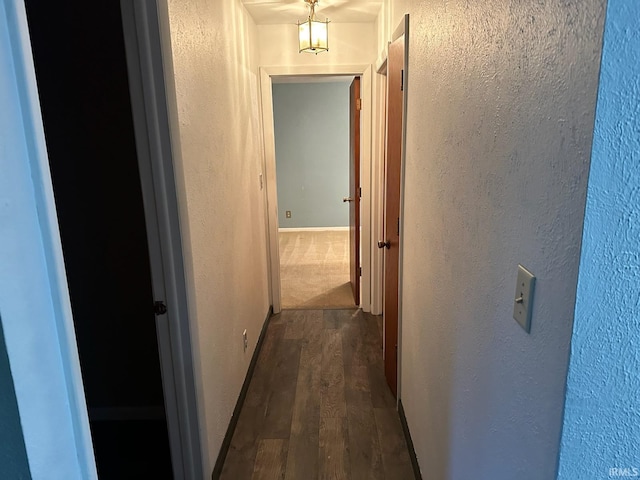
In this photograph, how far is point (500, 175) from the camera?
92 cm

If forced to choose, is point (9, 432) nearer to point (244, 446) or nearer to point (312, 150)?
point (244, 446)

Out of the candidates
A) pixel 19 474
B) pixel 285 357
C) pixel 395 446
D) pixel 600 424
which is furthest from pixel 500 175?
pixel 285 357

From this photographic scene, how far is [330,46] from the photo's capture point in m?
3.31

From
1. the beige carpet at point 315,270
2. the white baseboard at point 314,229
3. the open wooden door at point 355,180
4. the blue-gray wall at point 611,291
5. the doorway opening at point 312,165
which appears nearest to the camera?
the blue-gray wall at point 611,291

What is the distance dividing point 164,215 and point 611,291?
129 cm

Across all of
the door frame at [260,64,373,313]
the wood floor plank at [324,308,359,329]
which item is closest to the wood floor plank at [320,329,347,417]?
the wood floor plank at [324,308,359,329]

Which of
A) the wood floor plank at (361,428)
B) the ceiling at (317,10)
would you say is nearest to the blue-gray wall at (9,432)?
the wood floor plank at (361,428)

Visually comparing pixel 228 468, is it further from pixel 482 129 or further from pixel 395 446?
pixel 482 129

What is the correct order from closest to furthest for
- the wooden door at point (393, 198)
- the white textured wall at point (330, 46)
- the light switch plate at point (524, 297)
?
the light switch plate at point (524, 297), the wooden door at point (393, 198), the white textured wall at point (330, 46)

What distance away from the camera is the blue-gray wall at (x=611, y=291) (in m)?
0.57

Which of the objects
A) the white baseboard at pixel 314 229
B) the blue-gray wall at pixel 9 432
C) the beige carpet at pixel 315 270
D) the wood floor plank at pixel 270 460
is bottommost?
the wood floor plank at pixel 270 460

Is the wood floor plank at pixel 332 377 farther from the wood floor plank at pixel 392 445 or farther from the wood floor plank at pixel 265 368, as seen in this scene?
the wood floor plank at pixel 265 368

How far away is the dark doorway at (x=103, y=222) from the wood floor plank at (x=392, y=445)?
100 cm

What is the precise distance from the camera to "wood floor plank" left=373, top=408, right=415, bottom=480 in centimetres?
194
